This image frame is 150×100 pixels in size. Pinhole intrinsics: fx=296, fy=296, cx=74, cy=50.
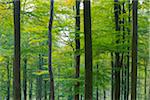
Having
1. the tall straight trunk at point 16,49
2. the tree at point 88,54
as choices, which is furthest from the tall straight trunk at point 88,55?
the tall straight trunk at point 16,49

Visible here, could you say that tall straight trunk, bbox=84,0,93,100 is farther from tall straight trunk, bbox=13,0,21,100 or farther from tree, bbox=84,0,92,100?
tall straight trunk, bbox=13,0,21,100

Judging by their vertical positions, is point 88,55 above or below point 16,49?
below

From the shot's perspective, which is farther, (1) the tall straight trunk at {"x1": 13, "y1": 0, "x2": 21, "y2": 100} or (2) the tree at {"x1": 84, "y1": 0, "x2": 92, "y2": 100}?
(1) the tall straight trunk at {"x1": 13, "y1": 0, "x2": 21, "y2": 100}

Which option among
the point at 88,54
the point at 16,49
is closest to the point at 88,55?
the point at 88,54

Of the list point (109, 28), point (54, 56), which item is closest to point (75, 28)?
point (109, 28)

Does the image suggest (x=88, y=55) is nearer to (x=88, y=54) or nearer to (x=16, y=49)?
(x=88, y=54)

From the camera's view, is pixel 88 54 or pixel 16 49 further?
pixel 16 49

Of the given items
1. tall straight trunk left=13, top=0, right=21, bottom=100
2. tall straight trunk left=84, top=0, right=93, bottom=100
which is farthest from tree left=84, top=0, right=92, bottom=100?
tall straight trunk left=13, top=0, right=21, bottom=100

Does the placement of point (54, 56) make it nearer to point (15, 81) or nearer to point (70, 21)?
point (70, 21)

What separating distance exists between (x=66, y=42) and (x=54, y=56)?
4.18 ft

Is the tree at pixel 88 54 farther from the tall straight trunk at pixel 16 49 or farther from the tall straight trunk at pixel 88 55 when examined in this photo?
the tall straight trunk at pixel 16 49

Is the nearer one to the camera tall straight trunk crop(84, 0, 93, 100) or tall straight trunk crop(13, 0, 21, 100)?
tall straight trunk crop(84, 0, 93, 100)

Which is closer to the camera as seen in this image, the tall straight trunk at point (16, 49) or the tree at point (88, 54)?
the tree at point (88, 54)

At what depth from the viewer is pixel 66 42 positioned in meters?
13.9
